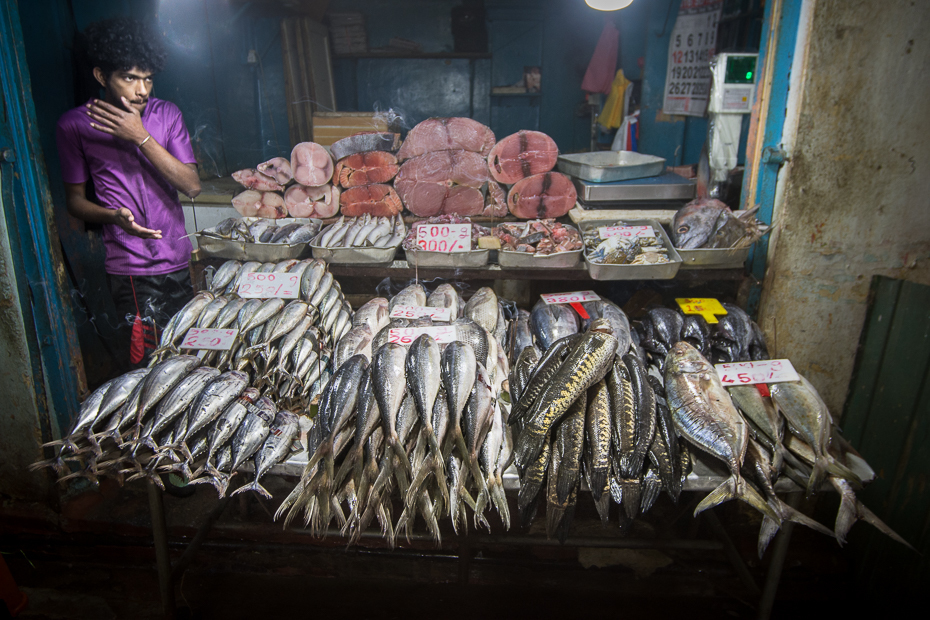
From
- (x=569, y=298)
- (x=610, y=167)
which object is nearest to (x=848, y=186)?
(x=610, y=167)

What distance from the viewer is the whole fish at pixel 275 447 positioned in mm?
1921

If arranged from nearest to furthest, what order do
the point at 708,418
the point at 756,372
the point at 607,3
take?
the point at 708,418 < the point at 756,372 < the point at 607,3

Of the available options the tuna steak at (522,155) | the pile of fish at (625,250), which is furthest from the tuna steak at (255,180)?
the pile of fish at (625,250)

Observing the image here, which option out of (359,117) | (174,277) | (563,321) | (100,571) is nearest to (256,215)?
(174,277)

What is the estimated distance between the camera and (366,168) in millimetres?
3156

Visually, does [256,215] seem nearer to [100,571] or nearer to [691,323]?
[100,571]

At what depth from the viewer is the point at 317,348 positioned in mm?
2467

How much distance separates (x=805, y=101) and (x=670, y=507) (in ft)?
8.35

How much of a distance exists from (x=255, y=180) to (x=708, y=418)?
2.95 m

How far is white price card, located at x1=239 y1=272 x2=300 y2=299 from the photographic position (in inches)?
104

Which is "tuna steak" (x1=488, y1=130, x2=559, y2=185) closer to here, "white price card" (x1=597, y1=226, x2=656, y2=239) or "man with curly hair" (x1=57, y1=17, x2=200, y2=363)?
"white price card" (x1=597, y1=226, x2=656, y2=239)

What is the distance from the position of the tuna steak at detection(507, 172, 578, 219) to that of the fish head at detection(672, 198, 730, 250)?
702mm

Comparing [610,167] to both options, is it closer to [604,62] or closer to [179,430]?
[179,430]

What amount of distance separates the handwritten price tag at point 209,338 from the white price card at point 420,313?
2.73 ft
